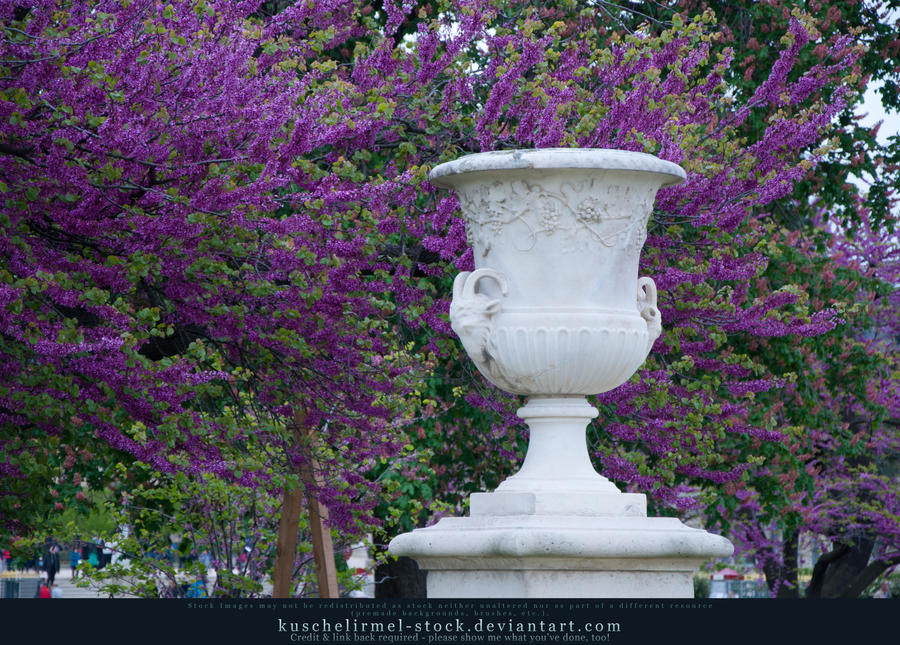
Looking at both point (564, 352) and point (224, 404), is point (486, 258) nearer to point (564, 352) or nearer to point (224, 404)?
point (564, 352)

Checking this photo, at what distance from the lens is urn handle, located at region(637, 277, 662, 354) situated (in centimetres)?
611

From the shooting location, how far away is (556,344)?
5.68 metres

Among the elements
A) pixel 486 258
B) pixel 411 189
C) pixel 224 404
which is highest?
pixel 411 189

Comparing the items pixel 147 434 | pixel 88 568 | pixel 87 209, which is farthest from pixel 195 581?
pixel 87 209

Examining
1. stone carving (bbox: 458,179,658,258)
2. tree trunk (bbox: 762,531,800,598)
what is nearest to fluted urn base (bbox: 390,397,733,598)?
stone carving (bbox: 458,179,658,258)

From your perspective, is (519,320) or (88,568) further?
(88,568)

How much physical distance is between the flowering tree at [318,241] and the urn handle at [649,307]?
187 centimetres

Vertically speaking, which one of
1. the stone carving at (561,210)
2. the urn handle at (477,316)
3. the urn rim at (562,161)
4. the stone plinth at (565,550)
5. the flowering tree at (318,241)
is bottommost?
the stone plinth at (565,550)

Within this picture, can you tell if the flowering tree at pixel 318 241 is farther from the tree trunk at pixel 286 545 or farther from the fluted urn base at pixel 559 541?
the fluted urn base at pixel 559 541

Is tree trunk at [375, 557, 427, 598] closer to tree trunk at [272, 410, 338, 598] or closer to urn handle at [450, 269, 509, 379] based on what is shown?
tree trunk at [272, 410, 338, 598]

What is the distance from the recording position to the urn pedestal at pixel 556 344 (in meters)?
5.44

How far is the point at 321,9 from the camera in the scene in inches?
314

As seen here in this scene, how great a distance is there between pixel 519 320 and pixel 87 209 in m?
2.40

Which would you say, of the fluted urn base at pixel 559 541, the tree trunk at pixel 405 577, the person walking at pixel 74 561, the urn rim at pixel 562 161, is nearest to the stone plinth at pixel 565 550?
the fluted urn base at pixel 559 541
